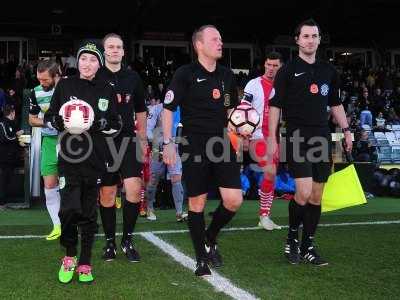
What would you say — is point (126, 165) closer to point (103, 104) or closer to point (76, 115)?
point (103, 104)

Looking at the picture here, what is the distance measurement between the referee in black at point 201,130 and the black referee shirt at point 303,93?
636 millimetres

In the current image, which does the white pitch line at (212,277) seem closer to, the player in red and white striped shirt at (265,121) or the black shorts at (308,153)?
the black shorts at (308,153)

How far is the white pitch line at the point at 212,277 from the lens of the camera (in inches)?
160

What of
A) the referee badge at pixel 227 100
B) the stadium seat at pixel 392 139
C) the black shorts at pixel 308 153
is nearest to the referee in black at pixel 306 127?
the black shorts at pixel 308 153

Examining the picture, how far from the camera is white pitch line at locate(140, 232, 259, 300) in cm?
406

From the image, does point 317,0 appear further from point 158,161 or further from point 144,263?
point 144,263

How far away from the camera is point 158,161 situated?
855cm

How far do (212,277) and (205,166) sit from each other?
0.89 metres

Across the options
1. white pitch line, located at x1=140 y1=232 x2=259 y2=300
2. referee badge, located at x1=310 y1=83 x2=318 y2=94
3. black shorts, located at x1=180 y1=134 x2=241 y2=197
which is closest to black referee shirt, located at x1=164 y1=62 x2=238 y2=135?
black shorts, located at x1=180 y1=134 x2=241 y2=197

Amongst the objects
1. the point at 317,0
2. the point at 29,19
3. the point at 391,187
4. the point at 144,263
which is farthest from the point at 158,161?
the point at 29,19

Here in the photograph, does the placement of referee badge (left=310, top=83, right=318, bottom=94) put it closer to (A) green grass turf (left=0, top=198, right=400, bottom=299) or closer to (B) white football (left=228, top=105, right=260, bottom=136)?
(B) white football (left=228, top=105, right=260, bottom=136)

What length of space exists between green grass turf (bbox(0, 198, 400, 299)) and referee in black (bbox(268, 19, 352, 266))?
403 mm

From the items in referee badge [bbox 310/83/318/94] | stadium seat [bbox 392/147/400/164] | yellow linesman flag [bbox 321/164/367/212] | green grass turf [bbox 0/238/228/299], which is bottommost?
green grass turf [bbox 0/238/228/299]

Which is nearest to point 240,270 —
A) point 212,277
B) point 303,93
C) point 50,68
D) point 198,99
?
point 212,277
